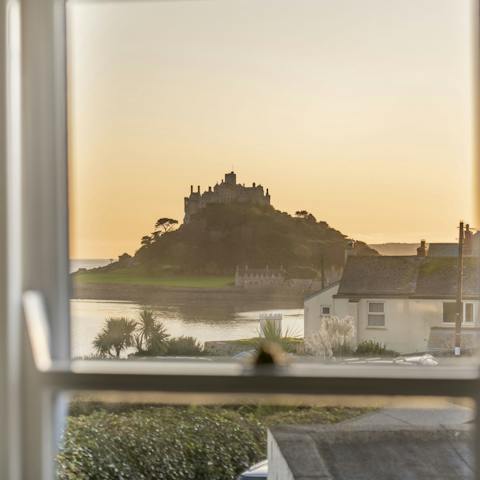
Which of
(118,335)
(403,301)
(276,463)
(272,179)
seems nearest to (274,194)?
(272,179)

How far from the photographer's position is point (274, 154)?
1.91 m

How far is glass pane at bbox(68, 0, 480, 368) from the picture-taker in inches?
73.4

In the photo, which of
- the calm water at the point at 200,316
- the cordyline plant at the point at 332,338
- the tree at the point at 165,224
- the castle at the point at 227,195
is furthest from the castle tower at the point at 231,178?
the cordyline plant at the point at 332,338

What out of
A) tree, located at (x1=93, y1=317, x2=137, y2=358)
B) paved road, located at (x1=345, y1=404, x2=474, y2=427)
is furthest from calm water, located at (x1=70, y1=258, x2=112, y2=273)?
paved road, located at (x1=345, y1=404, x2=474, y2=427)

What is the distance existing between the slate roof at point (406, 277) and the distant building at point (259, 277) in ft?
0.43

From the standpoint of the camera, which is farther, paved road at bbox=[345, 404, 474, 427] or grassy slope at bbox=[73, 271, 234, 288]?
grassy slope at bbox=[73, 271, 234, 288]

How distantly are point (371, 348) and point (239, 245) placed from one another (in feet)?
1.16

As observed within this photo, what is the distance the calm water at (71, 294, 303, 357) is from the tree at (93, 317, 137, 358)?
0.05ft

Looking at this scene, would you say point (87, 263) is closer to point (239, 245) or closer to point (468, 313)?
point (239, 245)

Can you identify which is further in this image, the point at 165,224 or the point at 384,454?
the point at 165,224

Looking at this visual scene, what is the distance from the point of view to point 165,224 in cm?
194

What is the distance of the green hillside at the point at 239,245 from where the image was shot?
1.90m

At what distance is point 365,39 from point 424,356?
669 millimetres

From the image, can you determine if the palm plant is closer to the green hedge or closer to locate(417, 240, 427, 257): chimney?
the green hedge
